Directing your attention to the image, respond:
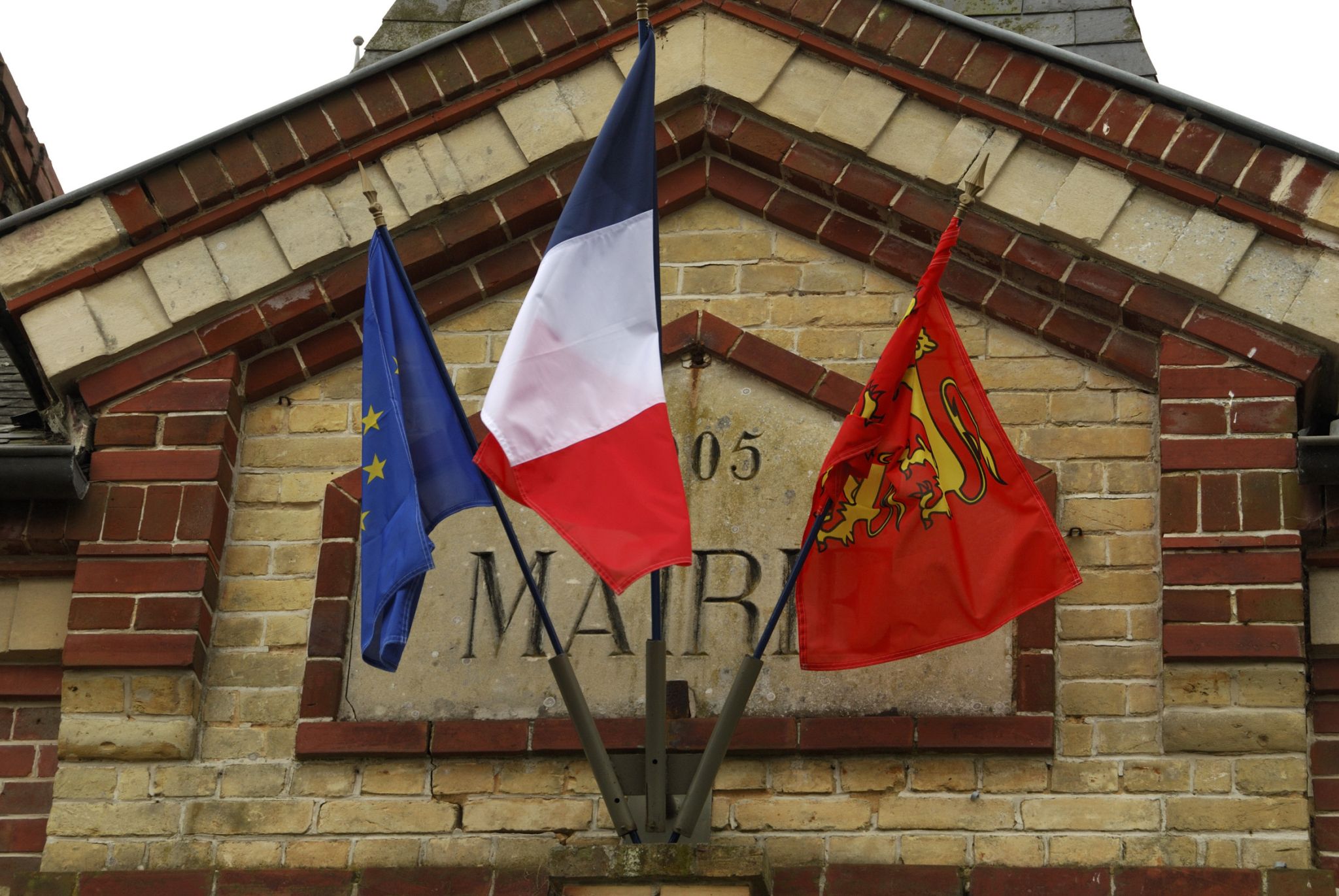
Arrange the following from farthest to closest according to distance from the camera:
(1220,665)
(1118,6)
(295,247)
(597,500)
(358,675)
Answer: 1. (1118,6)
2. (295,247)
3. (358,675)
4. (1220,665)
5. (597,500)

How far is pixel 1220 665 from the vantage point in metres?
5.97

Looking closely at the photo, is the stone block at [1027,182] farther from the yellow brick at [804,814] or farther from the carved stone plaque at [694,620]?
the yellow brick at [804,814]

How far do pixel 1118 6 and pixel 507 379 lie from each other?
11.7ft

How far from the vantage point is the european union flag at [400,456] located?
5.56m

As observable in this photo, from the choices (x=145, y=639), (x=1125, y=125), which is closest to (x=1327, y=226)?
(x=1125, y=125)

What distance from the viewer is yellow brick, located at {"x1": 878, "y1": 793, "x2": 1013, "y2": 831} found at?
5.94 meters

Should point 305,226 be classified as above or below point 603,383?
above

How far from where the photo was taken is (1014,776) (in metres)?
5.98

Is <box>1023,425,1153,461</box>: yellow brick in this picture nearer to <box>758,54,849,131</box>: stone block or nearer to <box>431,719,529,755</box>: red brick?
<box>758,54,849,131</box>: stone block

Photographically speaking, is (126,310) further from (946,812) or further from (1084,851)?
(1084,851)

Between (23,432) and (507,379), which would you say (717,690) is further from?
(23,432)

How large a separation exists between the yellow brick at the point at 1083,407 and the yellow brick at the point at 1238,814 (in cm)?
133

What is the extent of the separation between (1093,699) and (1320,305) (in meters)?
1.49

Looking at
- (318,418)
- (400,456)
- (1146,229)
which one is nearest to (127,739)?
(318,418)
